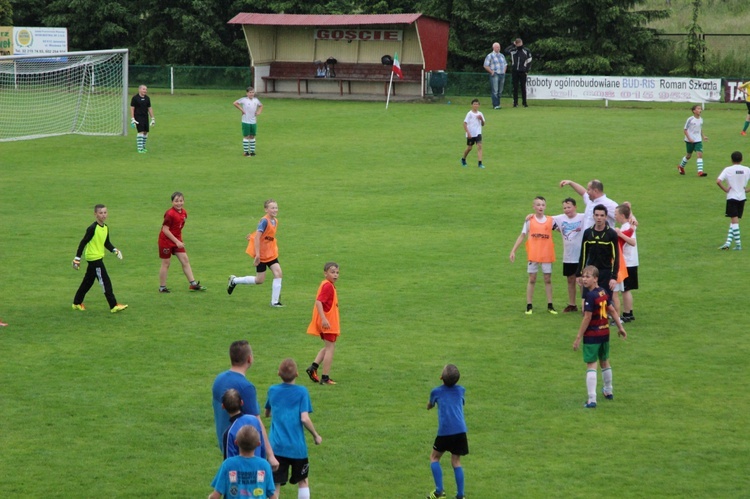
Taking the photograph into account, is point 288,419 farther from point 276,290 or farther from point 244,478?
point 276,290

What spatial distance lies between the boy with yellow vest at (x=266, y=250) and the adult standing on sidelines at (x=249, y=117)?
→ 16.0m

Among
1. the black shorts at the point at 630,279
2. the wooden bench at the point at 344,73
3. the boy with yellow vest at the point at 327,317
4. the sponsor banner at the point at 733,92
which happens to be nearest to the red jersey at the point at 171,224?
the boy with yellow vest at the point at 327,317

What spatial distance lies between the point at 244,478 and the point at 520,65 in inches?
1474

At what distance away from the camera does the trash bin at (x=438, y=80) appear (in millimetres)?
47406

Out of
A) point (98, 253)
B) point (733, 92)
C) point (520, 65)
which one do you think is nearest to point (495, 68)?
point (520, 65)

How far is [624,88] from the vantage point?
45031 mm

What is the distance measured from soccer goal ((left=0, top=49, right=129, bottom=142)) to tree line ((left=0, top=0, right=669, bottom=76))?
1440 centimetres

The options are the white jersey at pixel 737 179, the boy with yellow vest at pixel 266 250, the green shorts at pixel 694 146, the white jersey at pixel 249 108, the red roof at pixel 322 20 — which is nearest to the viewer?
the boy with yellow vest at pixel 266 250

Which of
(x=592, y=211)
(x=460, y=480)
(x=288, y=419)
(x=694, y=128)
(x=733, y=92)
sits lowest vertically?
(x=460, y=480)

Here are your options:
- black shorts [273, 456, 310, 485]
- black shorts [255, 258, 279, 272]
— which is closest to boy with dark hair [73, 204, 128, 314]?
black shorts [255, 258, 279, 272]

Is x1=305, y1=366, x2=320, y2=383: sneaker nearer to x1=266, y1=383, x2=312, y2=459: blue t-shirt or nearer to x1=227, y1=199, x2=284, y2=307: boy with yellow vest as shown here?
x1=227, y1=199, x2=284, y2=307: boy with yellow vest

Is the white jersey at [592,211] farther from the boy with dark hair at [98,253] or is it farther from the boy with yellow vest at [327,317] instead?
the boy with dark hair at [98,253]

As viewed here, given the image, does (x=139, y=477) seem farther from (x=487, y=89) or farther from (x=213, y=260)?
(x=487, y=89)

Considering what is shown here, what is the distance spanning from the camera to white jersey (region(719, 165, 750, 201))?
21219mm
